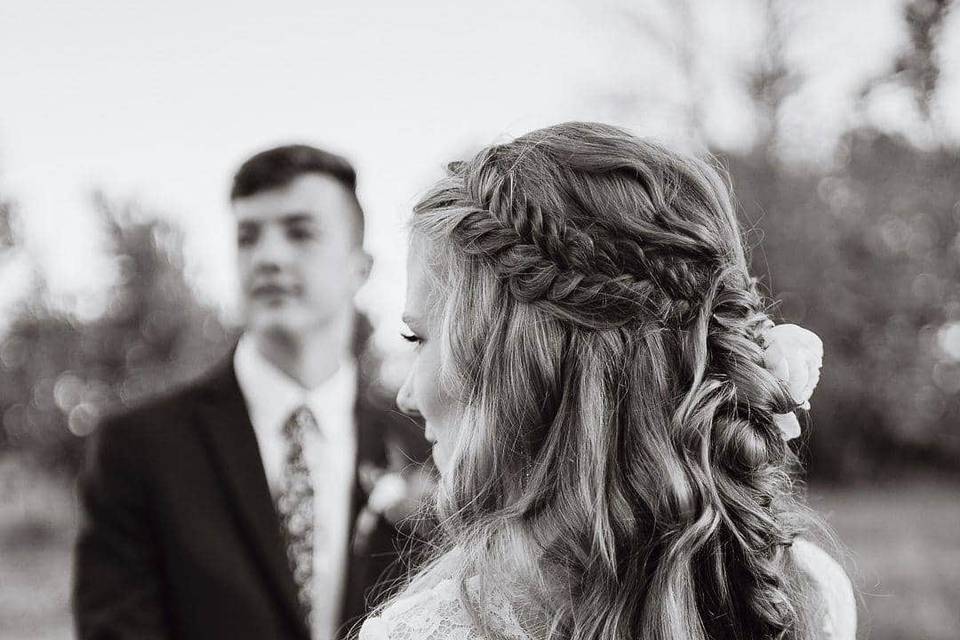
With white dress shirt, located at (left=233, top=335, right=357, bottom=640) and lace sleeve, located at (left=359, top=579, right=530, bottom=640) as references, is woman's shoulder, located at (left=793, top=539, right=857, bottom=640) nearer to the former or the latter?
lace sleeve, located at (left=359, top=579, right=530, bottom=640)

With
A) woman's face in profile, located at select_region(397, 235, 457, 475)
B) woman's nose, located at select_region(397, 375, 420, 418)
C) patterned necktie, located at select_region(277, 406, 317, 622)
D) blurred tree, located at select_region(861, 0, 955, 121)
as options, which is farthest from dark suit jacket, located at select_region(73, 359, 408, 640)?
blurred tree, located at select_region(861, 0, 955, 121)

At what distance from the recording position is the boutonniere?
2.91 meters

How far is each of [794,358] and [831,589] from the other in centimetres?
59

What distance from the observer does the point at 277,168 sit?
2.99m

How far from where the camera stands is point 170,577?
9.12ft

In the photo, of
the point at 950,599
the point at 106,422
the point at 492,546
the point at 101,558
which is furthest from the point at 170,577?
the point at 950,599

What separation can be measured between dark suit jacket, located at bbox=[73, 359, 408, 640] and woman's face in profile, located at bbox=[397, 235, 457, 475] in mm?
1117

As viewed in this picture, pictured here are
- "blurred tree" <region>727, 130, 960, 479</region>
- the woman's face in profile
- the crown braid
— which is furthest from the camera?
"blurred tree" <region>727, 130, 960, 479</region>

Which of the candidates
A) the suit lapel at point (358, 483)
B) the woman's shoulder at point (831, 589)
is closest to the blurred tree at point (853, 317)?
the suit lapel at point (358, 483)

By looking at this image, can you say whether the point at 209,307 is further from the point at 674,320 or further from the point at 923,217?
the point at 674,320

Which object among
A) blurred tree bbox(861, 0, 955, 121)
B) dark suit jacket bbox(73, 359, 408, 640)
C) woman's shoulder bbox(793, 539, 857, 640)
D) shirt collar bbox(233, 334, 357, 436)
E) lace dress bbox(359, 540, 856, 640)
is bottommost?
dark suit jacket bbox(73, 359, 408, 640)

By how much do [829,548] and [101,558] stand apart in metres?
2.14

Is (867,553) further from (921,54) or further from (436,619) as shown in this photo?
(436,619)

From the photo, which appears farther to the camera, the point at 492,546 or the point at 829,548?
the point at 829,548
